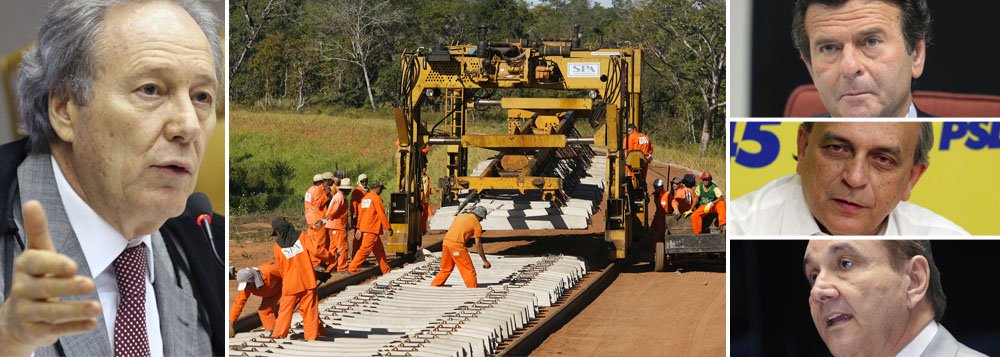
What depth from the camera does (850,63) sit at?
6.93 meters

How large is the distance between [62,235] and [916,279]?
5.10 metres

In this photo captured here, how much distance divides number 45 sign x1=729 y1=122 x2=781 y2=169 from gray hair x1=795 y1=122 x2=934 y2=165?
215 millimetres

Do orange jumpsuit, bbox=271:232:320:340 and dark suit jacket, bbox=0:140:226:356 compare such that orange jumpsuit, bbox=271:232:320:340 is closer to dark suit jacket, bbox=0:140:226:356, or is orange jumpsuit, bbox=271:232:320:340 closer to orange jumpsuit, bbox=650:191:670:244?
dark suit jacket, bbox=0:140:226:356

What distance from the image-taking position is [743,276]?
295 inches

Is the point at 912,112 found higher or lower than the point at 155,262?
higher

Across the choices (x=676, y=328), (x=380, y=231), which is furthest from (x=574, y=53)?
(x=676, y=328)

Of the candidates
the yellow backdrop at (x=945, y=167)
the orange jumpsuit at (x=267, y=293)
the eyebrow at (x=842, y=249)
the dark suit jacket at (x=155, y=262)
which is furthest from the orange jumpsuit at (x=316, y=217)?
the dark suit jacket at (x=155, y=262)

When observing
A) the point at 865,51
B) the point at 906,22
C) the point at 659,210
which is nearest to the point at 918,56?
the point at 906,22

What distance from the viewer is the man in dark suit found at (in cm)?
693

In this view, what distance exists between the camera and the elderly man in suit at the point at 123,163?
458 cm

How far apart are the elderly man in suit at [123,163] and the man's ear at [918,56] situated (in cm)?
404

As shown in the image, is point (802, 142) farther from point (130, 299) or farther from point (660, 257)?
point (660, 257)

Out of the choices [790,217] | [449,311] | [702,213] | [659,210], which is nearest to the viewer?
[790,217]

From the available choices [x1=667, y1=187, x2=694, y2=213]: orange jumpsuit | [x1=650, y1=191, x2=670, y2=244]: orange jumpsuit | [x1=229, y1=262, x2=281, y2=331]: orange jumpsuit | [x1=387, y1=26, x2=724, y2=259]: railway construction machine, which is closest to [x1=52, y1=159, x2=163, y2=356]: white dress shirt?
[x1=229, y1=262, x2=281, y2=331]: orange jumpsuit
